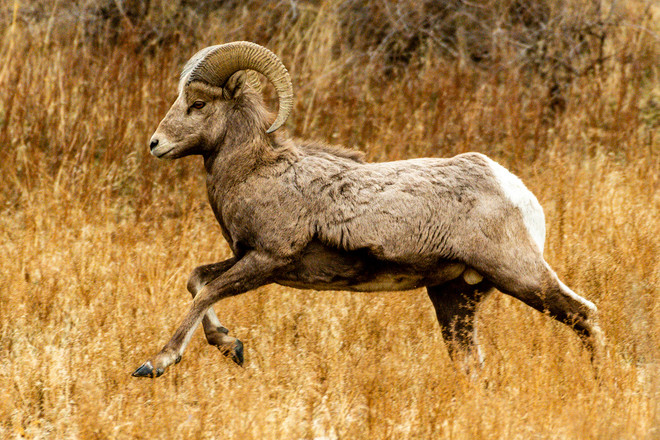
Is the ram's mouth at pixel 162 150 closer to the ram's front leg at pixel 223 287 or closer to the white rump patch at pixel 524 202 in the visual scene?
the ram's front leg at pixel 223 287

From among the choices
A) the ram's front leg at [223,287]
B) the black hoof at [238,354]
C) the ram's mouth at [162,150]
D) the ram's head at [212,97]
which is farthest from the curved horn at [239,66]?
the black hoof at [238,354]

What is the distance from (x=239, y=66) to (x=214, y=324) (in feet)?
4.92

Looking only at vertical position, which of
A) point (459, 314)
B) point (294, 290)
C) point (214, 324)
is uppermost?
point (214, 324)

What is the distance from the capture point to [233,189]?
5.12 m

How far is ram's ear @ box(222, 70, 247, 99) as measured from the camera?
5211mm

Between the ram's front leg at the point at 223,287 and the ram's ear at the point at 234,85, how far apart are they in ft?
3.17

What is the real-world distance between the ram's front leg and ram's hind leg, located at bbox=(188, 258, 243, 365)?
0.12 m

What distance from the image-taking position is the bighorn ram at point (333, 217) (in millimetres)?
4914

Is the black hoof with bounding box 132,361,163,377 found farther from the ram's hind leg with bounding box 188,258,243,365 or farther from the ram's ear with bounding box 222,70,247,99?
the ram's ear with bounding box 222,70,247,99

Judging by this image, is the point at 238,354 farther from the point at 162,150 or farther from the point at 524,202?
the point at 524,202

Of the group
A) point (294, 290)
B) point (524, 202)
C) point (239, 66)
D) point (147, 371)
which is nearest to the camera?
point (147, 371)

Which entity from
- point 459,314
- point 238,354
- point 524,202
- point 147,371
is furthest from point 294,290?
point 524,202

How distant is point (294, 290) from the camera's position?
20.9 feet

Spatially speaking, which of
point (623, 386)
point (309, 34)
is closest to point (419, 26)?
point (309, 34)
